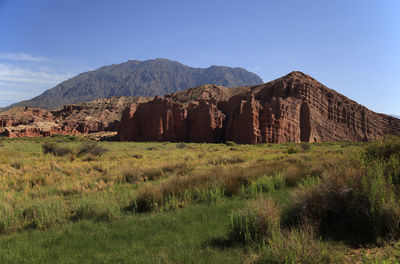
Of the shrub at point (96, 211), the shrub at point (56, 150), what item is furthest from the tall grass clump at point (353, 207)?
the shrub at point (56, 150)

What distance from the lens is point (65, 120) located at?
102750 mm

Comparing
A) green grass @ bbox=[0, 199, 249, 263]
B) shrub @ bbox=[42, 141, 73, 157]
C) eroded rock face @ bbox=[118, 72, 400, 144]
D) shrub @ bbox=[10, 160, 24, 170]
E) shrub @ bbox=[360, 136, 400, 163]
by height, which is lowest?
green grass @ bbox=[0, 199, 249, 263]

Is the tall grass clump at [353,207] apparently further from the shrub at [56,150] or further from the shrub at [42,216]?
the shrub at [56,150]

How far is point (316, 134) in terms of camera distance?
210ft

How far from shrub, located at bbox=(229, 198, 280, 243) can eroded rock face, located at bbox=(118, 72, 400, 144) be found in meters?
52.8

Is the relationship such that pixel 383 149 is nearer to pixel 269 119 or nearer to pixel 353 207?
pixel 353 207

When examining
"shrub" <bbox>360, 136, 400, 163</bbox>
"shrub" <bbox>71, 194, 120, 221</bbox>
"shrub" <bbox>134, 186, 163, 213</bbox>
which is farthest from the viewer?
"shrub" <bbox>360, 136, 400, 163</bbox>

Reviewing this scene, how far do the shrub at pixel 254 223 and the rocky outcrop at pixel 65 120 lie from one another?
9648 cm

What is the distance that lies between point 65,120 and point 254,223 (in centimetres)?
11617

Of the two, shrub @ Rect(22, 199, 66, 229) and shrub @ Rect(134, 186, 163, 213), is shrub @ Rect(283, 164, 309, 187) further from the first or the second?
shrub @ Rect(22, 199, 66, 229)

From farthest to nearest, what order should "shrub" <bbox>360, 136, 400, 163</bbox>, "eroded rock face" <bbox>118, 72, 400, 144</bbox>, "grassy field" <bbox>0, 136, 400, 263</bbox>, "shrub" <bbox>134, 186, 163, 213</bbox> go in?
Result: "eroded rock face" <bbox>118, 72, 400, 144</bbox>, "shrub" <bbox>360, 136, 400, 163</bbox>, "shrub" <bbox>134, 186, 163, 213</bbox>, "grassy field" <bbox>0, 136, 400, 263</bbox>

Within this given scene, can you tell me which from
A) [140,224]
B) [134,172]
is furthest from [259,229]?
[134,172]

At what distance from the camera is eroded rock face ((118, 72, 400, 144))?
5869 centimetres

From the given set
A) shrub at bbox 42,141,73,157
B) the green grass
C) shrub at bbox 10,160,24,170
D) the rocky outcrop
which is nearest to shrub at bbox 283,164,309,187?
the green grass
